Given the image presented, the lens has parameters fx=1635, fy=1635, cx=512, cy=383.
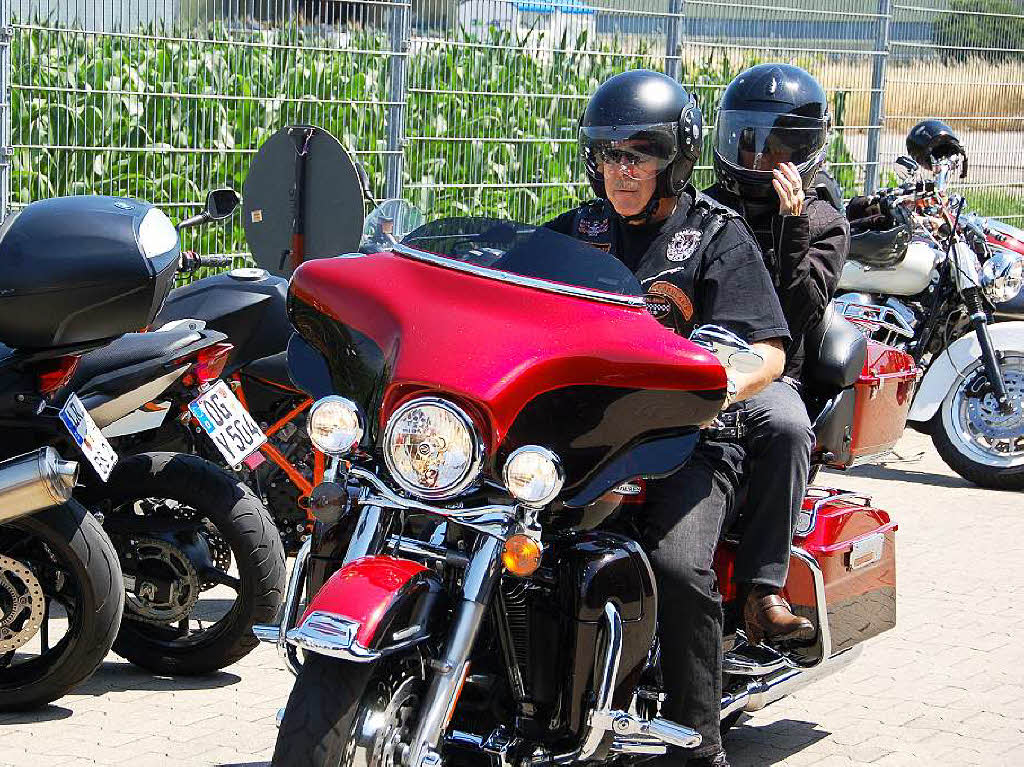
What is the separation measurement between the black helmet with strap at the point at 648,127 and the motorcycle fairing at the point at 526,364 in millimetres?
890

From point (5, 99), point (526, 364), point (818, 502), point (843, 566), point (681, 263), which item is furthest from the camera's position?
point (5, 99)

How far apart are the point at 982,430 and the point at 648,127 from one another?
17.9 feet

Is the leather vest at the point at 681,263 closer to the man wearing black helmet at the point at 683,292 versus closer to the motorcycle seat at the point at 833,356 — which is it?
the man wearing black helmet at the point at 683,292

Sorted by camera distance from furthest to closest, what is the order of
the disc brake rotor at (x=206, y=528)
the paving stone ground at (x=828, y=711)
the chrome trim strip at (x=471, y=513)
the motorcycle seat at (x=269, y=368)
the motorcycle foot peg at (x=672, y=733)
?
the motorcycle seat at (x=269, y=368), the disc brake rotor at (x=206, y=528), the paving stone ground at (x=828, y=711), the motorcycle foot peg at (x=672, y=733), the chrome trim strip at (x=471, y=513)

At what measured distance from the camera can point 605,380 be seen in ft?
11.2

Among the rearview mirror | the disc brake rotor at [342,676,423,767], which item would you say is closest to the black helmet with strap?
the rearview mirror

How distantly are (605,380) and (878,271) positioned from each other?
20.3ft

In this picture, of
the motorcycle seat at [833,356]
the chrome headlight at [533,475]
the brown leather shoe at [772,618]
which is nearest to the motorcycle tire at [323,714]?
the chrome headlight at [533,475]

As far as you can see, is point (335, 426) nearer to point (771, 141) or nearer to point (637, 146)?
point (637, 146)

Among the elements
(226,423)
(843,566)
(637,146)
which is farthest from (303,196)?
(843,566)

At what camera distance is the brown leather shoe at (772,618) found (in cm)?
417

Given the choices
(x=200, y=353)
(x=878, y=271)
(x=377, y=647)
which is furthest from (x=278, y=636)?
(x=878, y=271)

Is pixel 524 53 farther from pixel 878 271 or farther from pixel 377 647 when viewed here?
pixel 377 647

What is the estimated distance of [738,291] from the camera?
418 centimetres
